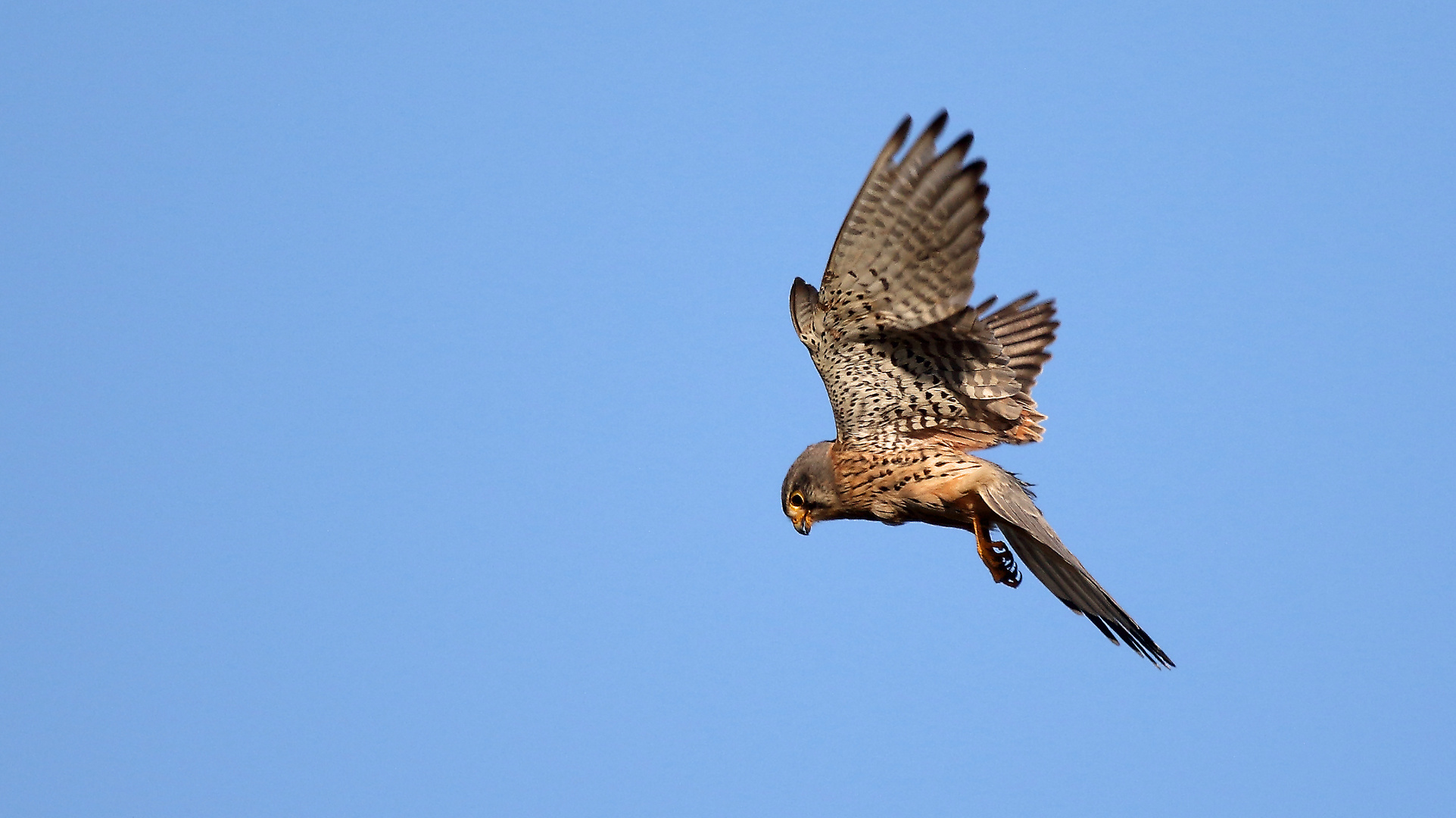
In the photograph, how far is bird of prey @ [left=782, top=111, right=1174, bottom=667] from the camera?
6188 mm

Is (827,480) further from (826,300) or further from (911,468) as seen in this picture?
(826,300)

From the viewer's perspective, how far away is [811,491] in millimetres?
7395

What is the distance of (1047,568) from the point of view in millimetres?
6949

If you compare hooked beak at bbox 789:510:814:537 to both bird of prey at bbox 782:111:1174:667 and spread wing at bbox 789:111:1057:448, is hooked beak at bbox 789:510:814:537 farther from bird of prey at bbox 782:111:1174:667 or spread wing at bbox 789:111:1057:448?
spread wing at bbox 789:111:1057:448

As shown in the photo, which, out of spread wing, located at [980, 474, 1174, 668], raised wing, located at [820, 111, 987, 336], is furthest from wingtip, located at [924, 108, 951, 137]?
spread wing, located at [980, 474, 1174, 668]

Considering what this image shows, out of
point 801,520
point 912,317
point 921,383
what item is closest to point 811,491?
point 801,520

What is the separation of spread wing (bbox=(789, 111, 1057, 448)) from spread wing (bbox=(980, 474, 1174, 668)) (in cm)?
48

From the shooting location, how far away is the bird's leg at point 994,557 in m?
7.16

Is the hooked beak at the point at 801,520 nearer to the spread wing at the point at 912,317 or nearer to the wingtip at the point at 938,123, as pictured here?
the spread wing at the point at 912,317

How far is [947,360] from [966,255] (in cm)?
78

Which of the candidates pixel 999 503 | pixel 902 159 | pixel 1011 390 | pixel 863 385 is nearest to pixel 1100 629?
pixel 999 503

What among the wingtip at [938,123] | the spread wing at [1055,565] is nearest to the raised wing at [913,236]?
the wingtip at [938,123]

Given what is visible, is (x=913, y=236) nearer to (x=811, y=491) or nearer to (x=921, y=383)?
(x=921, y=383)

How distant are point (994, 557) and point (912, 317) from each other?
5.02ft
